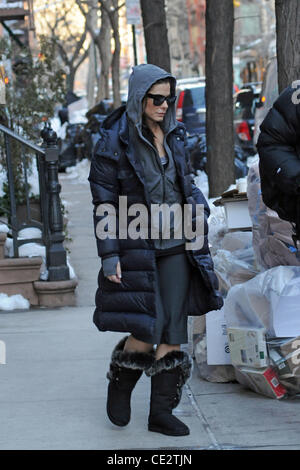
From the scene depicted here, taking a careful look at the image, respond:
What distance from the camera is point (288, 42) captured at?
7004mm

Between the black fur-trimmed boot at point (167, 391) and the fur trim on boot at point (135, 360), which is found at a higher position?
the fur trim on boot at point (135, 360)

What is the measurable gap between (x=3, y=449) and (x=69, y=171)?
20.5 m

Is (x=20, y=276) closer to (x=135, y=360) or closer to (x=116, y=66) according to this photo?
(x=135, y=360)

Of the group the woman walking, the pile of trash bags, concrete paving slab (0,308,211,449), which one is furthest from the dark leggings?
the pile of trash bags

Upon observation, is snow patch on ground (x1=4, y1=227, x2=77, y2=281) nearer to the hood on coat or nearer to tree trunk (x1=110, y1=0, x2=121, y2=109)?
the hood on coat

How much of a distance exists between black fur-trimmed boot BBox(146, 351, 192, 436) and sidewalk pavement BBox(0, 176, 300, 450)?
0.05 m

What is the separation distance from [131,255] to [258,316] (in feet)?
3.32

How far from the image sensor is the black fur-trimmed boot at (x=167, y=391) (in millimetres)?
Result: 4465

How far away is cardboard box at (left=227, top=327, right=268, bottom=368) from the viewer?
488 cm

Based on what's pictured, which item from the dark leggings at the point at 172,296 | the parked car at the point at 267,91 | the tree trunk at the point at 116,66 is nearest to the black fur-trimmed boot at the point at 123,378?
the dark leggings at the point at 172,296

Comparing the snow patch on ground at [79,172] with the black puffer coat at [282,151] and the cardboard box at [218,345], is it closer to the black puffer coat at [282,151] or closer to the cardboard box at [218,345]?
the cardboard box at [218,345]

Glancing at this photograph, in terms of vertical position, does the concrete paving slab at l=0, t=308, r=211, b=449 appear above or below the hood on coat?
below

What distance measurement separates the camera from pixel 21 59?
465 inches
